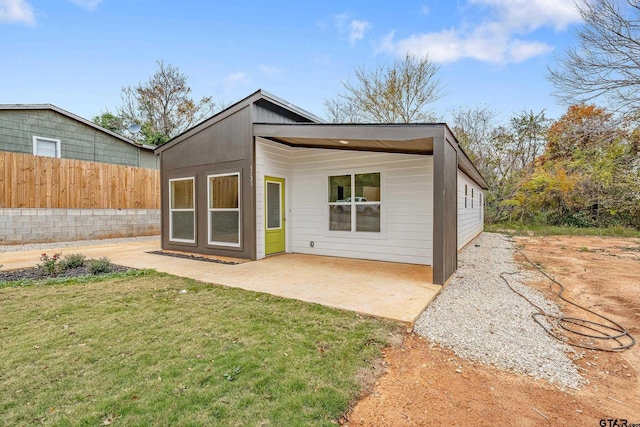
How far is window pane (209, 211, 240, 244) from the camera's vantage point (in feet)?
23.0

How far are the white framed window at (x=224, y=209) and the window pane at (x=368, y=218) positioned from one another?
8.69 feet

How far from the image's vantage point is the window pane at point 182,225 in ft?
26.1

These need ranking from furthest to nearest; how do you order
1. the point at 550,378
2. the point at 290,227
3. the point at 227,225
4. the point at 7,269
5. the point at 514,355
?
the point at 290,227, the point at 227,225, the point at 7,269, the point at 514,355, the point at 550,378

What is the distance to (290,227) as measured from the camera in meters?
7.83

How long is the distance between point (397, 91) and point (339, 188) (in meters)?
9.94

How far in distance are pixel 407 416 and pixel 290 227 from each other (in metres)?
6.12

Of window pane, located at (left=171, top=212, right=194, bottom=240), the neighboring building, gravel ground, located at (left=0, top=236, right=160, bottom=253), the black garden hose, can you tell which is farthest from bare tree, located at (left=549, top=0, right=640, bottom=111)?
the neighboring building

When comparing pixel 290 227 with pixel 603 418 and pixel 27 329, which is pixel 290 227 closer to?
pixel 27 329

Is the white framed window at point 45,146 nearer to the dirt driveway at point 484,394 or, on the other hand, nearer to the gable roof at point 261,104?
the gable roof at point 261,104

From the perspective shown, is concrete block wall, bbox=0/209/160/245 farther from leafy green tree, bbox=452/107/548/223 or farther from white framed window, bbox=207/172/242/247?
leafy green tree, bbox=452/107/548/223

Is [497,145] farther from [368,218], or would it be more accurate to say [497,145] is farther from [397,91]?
[368,218]

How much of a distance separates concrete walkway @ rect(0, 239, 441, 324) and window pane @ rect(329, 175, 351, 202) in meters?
1.39

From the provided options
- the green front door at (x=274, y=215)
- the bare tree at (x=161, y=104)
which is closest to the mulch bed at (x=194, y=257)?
the green front door at (x=274, y=215)

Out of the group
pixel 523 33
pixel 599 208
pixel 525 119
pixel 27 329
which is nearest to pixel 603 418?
pixel 27 329
